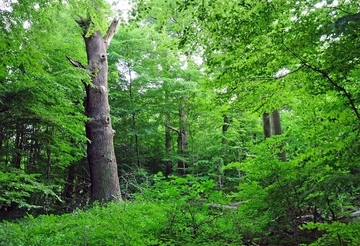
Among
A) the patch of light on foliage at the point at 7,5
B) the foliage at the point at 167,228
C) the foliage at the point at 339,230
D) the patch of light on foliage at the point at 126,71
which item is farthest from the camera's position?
the patch of light on foliage at the point at 126,71

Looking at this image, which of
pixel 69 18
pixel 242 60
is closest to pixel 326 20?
pixel 242 60

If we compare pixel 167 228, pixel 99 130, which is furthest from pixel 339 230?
pixel 99 130

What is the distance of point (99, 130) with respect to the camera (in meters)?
7.89

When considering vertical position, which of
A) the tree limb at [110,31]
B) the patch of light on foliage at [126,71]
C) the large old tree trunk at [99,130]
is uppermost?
the patch of light on foliage at [126,71]

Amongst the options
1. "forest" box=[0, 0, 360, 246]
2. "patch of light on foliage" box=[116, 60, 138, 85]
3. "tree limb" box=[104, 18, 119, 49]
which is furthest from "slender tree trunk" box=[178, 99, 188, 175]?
"forest" box=[0, 0, 360, 246]

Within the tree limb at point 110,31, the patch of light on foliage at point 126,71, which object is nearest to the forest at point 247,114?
the tree limb at point 110,31

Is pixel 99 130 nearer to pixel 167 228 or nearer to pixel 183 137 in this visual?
pixel 167 228

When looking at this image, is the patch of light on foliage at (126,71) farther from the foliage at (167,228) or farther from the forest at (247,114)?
the foliage at (167,228)

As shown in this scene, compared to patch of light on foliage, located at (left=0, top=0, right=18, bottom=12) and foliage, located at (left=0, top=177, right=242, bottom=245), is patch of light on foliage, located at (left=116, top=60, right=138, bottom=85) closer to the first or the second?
patch of light on foliage, located at (left=0, top=0, right=18, bottom=12)

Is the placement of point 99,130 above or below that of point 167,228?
above

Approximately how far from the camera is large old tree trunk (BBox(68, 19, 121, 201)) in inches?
292

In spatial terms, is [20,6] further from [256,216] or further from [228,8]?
[256,216]

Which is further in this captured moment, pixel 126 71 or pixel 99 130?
pixel 126 71

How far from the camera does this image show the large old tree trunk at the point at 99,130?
24.3ft
